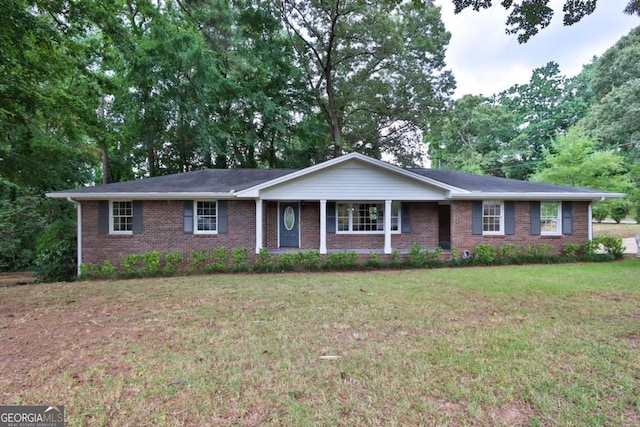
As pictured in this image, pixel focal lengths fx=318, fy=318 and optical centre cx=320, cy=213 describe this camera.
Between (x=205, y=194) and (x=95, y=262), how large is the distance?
4445mm

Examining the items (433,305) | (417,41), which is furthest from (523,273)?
(417,41)

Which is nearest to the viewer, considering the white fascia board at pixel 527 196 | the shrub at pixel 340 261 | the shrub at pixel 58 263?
the shrub at pixel 58 263

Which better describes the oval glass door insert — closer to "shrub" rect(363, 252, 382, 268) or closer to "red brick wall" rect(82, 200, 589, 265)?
"red brick wall" rect(82, 200, 589, 265)

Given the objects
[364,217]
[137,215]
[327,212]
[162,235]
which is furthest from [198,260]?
[364,217]

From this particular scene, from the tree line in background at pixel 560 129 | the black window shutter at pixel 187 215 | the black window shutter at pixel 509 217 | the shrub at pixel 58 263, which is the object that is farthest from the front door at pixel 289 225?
the tree line in background at pixel 560 129

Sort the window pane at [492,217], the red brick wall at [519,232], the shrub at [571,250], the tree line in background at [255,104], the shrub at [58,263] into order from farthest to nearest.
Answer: the tree line in background at [255,104] → the window pane at [492,217] → the red brick wall at [519,232] → the shrub at [571,250] → the shrub at [58,263]

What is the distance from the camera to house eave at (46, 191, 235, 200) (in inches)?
425

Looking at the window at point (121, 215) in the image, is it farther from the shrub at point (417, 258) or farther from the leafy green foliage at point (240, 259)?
the shrub at point (417, 258)

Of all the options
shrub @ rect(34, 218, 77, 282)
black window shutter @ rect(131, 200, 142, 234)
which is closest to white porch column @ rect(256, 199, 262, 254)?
black window shutter @ rect(131, 200, 142, 234)

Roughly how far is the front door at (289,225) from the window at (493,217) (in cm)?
731

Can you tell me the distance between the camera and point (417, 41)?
19.6 meters

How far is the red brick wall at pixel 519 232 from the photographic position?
12062mm

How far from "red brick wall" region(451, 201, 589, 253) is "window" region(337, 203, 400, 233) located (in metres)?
2.24

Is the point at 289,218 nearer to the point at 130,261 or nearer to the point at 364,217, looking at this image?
the point at 364,217
